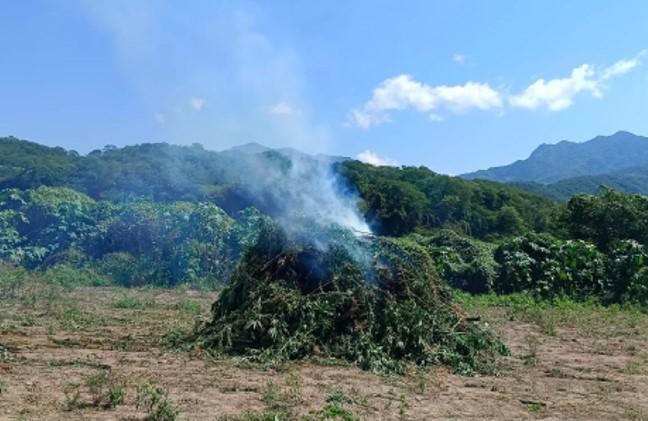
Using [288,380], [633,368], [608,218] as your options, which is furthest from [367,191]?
[288,380]

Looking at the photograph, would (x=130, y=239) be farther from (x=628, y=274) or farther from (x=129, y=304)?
(x=628, y=274)

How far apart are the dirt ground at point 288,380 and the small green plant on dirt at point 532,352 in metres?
0.03

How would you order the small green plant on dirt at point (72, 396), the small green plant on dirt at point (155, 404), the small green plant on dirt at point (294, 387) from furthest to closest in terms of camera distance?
1. the small green plant on dirt at point (294, 387)
2. the small green plant on dirt at point (72, 396)
3. the small green plant on dirt at point (155, 404)

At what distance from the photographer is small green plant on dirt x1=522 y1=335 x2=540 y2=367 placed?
370 inches

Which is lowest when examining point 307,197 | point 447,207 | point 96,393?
point 96,393

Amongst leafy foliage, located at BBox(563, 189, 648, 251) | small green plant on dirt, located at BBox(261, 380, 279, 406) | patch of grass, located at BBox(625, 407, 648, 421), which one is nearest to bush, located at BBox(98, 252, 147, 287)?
small green plant on dirt, located at BBox(261, 380, 279, 406)

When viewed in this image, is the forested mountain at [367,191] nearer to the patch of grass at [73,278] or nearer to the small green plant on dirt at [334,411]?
the patch of grass at [73,278]

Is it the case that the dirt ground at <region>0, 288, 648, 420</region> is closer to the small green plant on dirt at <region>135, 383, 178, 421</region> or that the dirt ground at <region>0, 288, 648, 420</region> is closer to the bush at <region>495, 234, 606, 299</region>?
the small green plant on dirt at <region>135, 383, 178, 421</region>

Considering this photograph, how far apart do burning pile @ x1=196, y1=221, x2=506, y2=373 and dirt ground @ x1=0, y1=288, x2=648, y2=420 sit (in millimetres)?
450

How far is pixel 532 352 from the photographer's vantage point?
10047mm

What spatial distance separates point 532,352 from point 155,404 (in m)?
6.33

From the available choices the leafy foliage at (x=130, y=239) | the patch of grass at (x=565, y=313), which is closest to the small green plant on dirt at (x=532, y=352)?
the patch of grass at (x=565, y=313)

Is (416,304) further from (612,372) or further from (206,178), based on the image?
(206,178)

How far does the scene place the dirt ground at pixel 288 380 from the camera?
6449 millimetres
